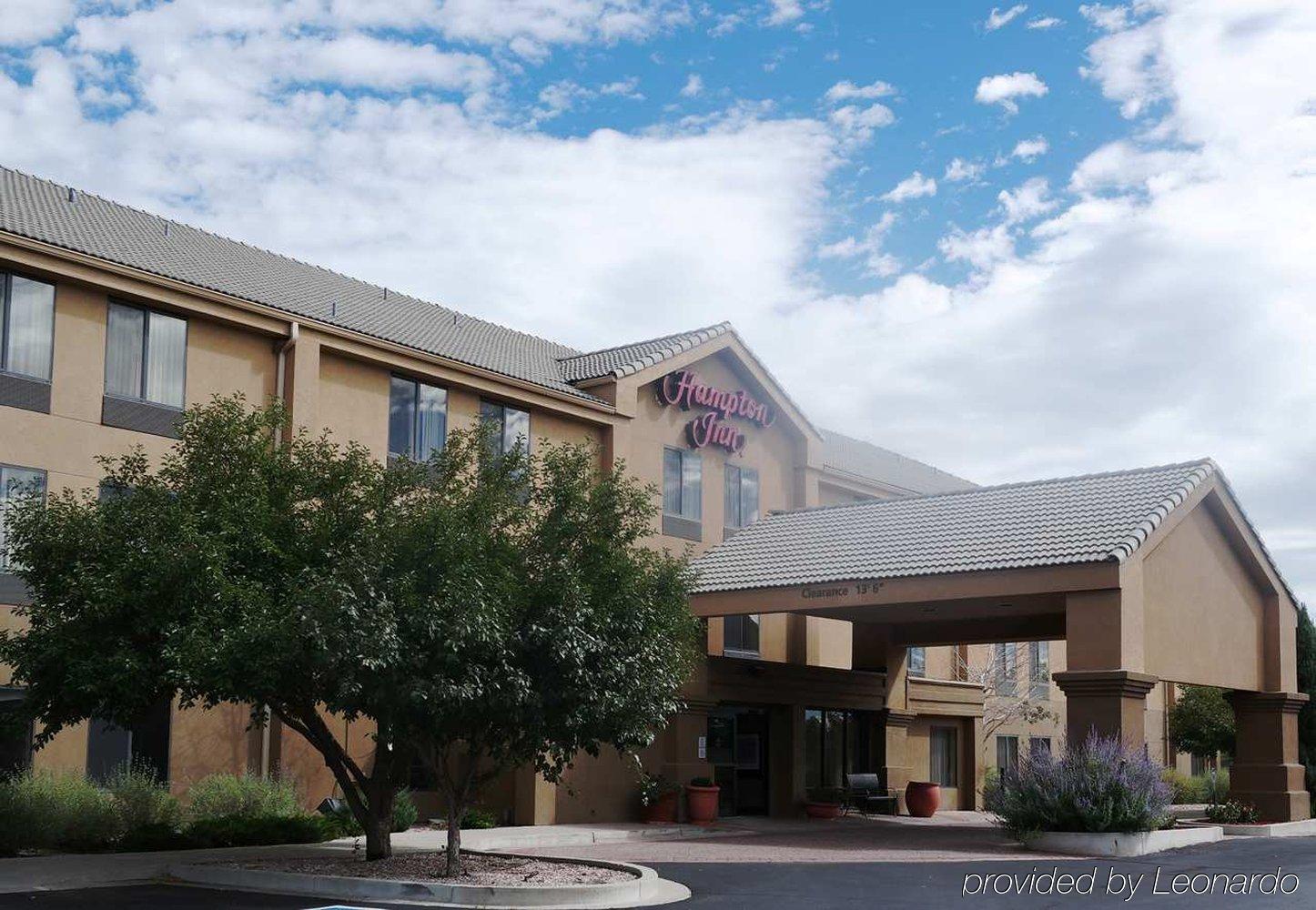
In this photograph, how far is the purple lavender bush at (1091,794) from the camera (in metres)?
23.7

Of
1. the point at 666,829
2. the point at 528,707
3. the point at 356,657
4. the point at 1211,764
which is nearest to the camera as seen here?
the point at 356,657

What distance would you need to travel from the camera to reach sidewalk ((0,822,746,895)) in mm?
17719

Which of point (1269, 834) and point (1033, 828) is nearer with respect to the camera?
point (1033, 828)

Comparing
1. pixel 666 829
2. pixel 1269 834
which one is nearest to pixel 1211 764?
pixel 1269 834

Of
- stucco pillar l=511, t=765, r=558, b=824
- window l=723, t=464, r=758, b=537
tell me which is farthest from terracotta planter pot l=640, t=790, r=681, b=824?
window l=723, t=464, r=758, b=537

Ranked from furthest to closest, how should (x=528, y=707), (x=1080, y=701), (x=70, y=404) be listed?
(x=1080, y=701) < (x=70, y=404) < (x=528, y=707)

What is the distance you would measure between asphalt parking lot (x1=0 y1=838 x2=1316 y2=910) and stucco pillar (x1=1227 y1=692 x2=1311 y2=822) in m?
7.76

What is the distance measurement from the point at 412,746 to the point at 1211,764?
44.8 meters

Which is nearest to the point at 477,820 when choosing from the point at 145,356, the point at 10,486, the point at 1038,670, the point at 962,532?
the point at 145,356

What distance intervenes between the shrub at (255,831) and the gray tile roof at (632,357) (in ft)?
41.7

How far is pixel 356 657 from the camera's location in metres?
16.8

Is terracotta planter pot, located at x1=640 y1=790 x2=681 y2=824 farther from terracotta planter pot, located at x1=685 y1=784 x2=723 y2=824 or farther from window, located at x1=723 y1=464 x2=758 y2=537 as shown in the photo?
window, located at x1=723 y1=464 x2=758 y2=537

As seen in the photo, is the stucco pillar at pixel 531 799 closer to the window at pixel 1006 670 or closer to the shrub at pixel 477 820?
the shrub at pixel 477 820

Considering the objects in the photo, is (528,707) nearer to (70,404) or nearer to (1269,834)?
(70,404)
